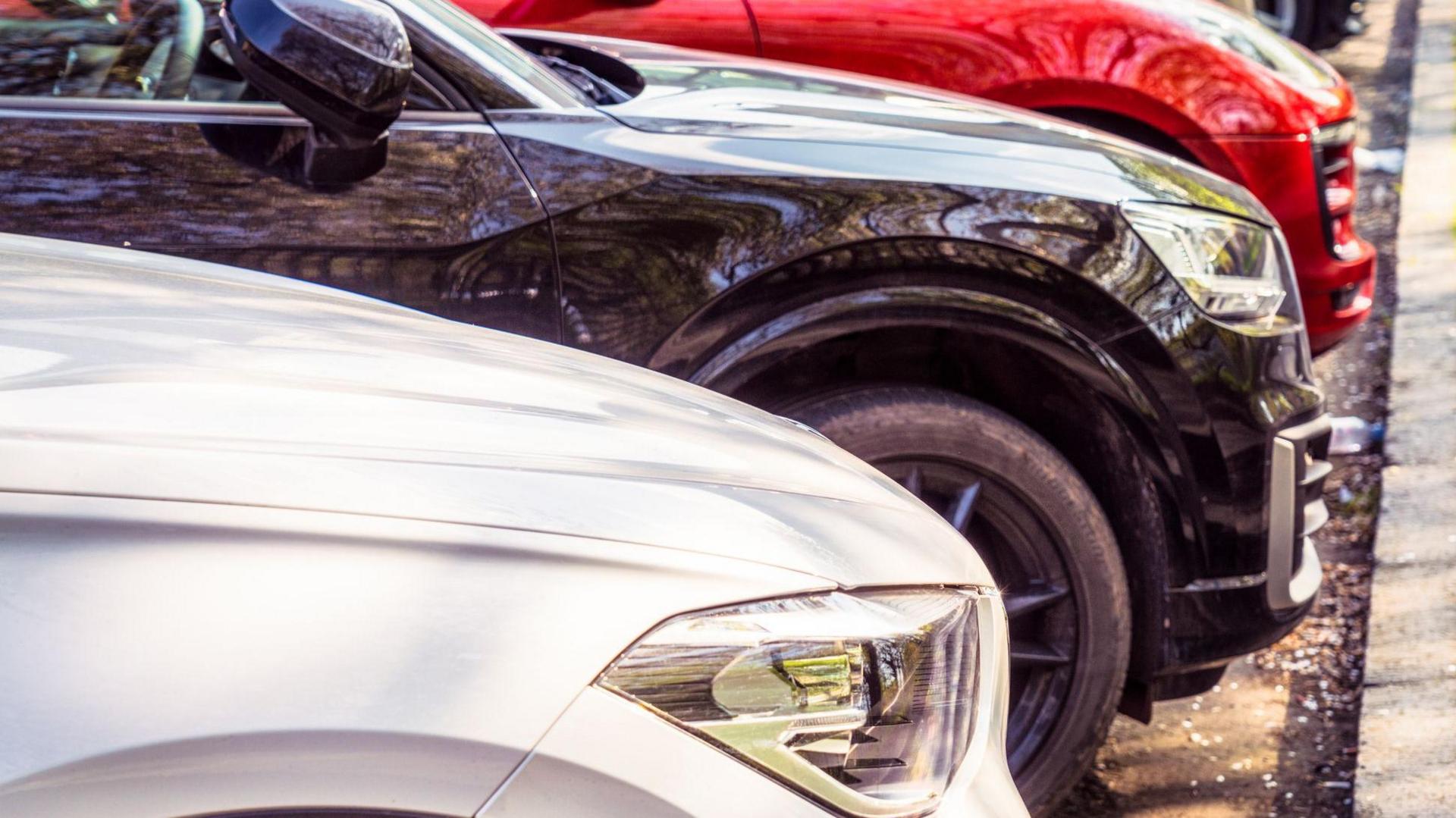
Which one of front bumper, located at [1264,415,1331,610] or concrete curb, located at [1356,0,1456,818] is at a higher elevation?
front bumper, located at [1264,415,1331,610]

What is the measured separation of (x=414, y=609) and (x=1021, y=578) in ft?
5.67

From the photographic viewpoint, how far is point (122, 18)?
275 centimetres

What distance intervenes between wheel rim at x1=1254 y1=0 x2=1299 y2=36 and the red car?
547 centimetres

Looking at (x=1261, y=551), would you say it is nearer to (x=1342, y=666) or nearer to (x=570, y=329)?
(x=1342, y=666)

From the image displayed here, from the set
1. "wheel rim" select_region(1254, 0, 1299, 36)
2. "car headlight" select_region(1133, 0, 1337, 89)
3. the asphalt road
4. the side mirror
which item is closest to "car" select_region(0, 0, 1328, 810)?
the side mirror

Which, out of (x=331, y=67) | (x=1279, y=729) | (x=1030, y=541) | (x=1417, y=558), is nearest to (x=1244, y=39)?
(x=1417, y=558)

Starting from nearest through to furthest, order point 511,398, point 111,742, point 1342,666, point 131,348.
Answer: point 111,742
point 131,348
point 511,398
point 1342,666

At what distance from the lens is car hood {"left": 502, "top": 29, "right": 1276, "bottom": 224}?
2.64 m

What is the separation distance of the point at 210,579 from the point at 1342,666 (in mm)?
3016

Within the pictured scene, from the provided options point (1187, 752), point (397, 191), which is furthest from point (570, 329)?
point (1187, 752)

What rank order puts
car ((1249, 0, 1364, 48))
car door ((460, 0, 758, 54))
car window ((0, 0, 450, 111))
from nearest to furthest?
car window ((0, 0, 450, 111)) < car door ((460, 0, 758, 54)) < car ((1249, 0, 1364, 48))

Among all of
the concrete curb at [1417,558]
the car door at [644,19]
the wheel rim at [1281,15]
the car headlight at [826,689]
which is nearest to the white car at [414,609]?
the car headlight at [826,689]

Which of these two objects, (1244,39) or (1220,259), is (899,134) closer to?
(1220,259)

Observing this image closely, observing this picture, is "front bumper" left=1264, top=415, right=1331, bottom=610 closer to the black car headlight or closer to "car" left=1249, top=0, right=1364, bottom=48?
the black car headlight
